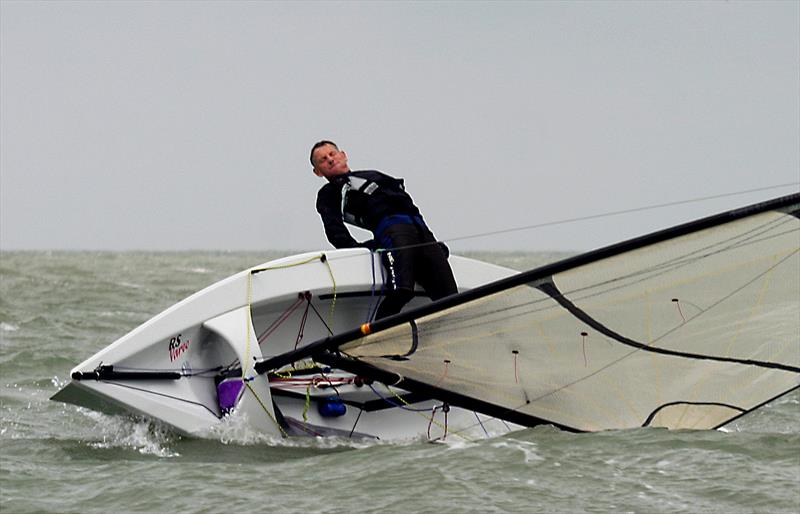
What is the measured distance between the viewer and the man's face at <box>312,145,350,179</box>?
6805 millimetres

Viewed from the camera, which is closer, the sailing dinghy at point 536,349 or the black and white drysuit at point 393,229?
the sailing dinghy at point 536,349

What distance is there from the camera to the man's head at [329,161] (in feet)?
22.3

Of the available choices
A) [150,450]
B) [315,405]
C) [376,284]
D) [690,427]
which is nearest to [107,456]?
[150,450]

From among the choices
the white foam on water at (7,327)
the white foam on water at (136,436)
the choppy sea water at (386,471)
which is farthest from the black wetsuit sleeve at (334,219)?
the white foam on water at (7,327)

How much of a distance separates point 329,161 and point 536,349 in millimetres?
1735

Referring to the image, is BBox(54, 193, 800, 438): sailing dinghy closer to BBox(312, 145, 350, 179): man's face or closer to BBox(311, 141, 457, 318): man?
BBox(311, 141, 457, 318): man

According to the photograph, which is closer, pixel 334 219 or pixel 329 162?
pixel 329 162

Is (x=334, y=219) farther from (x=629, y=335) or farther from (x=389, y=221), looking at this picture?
(x=629, y=335)

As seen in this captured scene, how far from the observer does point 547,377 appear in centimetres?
594

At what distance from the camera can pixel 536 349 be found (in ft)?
19.1

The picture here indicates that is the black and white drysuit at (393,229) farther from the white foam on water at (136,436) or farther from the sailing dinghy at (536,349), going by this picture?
the white foam on water at (136,436)

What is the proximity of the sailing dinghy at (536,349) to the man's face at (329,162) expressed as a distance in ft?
1.53

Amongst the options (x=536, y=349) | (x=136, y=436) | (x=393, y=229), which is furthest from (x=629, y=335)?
(x=136, y=436)

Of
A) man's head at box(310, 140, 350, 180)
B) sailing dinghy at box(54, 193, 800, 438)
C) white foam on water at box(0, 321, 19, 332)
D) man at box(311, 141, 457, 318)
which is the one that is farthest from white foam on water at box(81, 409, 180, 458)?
white foam on water at box(0, 321, 19, 332)
